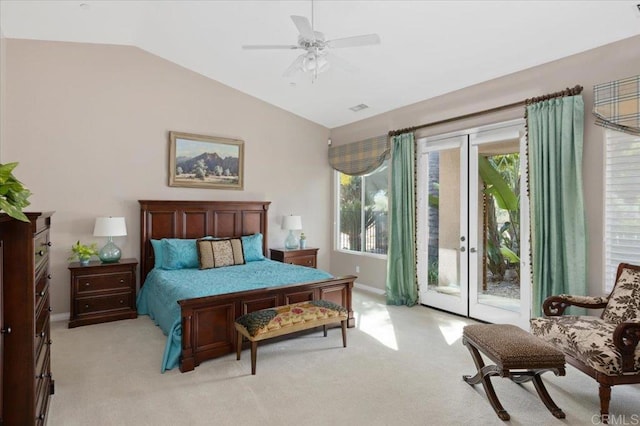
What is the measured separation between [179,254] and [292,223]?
1917mm

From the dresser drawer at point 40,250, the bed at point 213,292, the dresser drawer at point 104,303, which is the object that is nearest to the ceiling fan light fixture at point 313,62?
the bed at point 213,292

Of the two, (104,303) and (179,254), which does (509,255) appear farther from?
(104,303)

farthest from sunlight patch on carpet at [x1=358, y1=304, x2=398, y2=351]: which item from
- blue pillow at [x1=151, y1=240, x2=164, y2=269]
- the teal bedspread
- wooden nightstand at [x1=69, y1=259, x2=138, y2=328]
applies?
wooden nightstand at [x1=69, y1=259, x2=138, y2=328]

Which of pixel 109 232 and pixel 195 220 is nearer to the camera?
pixel 109 232

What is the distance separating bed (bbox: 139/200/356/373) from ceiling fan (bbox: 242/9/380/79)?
85.0 inches

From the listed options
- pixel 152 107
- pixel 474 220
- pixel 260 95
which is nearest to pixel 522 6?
pixel 474 220

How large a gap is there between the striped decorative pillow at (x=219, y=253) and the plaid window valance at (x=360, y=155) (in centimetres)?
238

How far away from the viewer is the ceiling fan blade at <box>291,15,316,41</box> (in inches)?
103

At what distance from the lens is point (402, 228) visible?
5285mm

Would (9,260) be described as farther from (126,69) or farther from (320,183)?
(320,183)

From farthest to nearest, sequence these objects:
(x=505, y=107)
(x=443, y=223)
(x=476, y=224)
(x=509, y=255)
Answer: (x=443, y=223)
(x=476, y=224)
(x=509, y=255)
(x=505, y=107)

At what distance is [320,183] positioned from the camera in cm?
675

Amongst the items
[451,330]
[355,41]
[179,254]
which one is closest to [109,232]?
[179,254]

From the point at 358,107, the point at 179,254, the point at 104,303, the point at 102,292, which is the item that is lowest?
the point at 104,303
